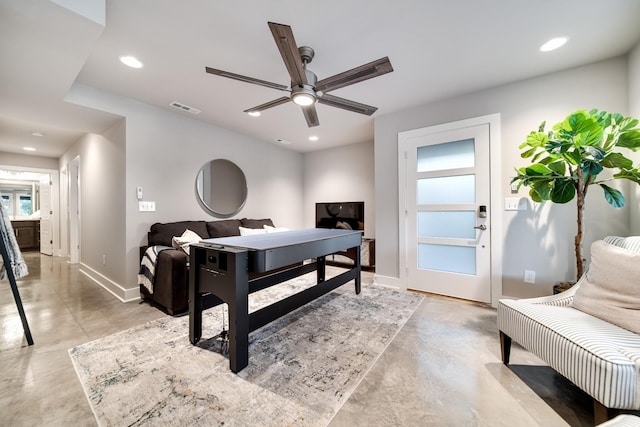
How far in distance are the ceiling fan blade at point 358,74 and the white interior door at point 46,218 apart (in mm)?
7693

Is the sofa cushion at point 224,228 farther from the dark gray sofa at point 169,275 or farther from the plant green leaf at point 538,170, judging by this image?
the plant green leaf at point 538,170

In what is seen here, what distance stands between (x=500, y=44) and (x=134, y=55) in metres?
3.22

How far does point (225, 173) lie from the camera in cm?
404

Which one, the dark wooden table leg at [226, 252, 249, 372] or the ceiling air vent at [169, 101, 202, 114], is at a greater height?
the ceiling air vent at [169, 101, 202, 114]

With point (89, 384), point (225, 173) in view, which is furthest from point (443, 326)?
point (225, 173)

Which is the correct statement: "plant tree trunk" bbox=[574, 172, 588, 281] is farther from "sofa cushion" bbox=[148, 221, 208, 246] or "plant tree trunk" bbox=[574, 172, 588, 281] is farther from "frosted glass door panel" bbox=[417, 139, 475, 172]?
"sofa cushion" bbox=[148, 221, 208, 246]

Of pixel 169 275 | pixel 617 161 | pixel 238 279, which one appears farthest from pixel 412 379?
pixel 169 275

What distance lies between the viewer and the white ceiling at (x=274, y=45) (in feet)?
5.36

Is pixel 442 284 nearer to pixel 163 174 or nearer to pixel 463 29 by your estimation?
pixel 463 29

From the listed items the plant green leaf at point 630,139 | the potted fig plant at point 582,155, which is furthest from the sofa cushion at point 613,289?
the plant green leaf at point 630,139

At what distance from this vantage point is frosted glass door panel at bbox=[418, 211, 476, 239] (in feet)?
9.56

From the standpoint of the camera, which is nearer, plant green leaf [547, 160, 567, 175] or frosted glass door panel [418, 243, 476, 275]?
plant green leaf [547, 160, 567, 175]

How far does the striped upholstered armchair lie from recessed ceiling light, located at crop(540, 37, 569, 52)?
1.67 meters

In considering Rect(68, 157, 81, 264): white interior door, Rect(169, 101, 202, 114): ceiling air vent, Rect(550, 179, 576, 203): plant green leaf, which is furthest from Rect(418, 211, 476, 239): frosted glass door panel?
Rect(68, 157, 81, 264): white interior door
